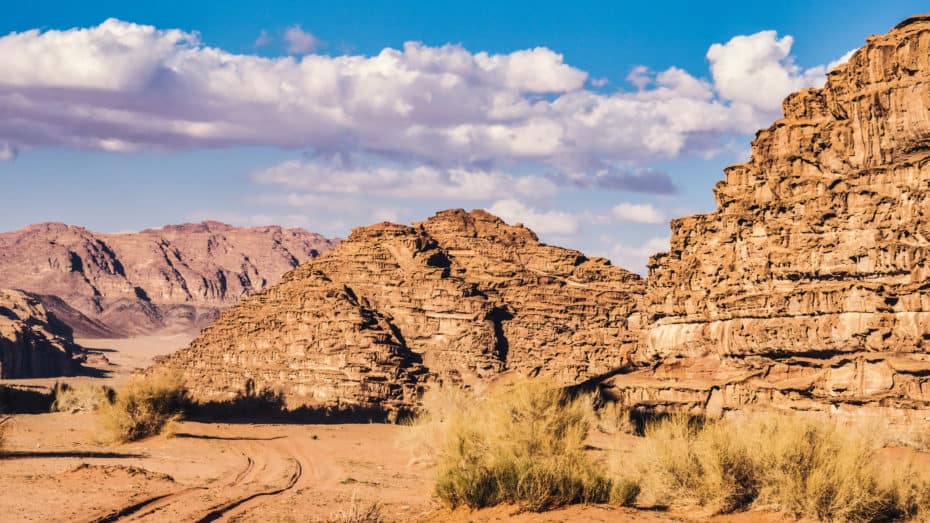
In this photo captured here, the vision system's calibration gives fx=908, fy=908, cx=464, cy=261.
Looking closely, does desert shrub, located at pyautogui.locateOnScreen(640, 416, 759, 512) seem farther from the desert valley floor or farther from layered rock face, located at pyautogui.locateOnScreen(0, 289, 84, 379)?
layered rock face, located at pyautogui.locateOnScreen(0, 289, 84, 379)

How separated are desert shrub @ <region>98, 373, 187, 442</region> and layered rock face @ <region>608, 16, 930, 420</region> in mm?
25363

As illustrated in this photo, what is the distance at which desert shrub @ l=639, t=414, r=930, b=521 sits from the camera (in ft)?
62.6

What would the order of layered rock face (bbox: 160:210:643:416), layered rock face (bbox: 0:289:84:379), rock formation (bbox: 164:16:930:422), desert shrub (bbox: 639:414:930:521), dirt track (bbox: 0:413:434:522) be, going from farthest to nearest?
layered rock face (bbox: 0:289:84:379)
layered rock face (bbox: 160:210:643:416)
rock formation (bbox: 164:16:930:422)
dirt track (bbox: 0:413:434:522)
desert shrub (bbox: 639:414:930:521)

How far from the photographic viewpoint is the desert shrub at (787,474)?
19078mm

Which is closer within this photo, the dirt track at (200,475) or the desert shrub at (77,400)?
the dirt track at (200,475)

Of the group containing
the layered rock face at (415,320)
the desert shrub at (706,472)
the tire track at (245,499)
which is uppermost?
the layered rock face at (415,320)

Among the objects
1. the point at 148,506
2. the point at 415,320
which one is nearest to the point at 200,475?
the point at 148,506

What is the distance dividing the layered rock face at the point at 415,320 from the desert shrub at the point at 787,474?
3763 cm

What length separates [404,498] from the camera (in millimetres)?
28625

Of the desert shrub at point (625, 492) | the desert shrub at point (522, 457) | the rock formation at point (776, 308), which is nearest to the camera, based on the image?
the desert shrub at point (522, 457)

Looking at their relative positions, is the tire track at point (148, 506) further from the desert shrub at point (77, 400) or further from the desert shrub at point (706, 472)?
the desert shrub at point (77, 400)

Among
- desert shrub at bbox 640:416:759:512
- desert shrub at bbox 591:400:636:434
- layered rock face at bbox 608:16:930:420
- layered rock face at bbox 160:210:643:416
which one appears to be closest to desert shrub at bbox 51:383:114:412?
layered rock face at bbox 160:210:643:416

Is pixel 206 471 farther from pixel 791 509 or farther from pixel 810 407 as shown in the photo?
pixel 810 407

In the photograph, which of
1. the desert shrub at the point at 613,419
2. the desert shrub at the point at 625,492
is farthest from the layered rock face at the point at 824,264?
Answer: the desert shrub at the point at 625,492
